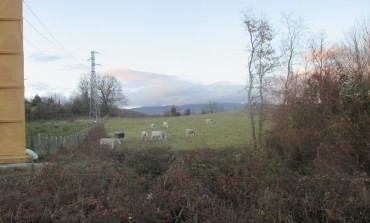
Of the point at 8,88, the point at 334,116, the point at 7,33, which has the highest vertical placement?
the point at 7,33

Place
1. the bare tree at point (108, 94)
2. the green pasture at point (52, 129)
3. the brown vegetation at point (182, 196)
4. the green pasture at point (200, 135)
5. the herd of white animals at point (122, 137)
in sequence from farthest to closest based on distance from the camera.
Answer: the bare tree at point (108, 94), the green pasture at point (52, 129), the herd of white animals at point (122, 137), the green pasture at point (200, 135), the brown vegetation at point (182, 196)

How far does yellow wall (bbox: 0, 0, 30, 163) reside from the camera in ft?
60.1

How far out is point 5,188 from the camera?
9875 millimetres

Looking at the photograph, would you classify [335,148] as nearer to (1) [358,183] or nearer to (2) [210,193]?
(1) [358,183]

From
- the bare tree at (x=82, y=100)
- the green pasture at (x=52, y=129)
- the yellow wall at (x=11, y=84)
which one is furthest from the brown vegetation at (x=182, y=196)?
the bare tree at (x=82, y=100)

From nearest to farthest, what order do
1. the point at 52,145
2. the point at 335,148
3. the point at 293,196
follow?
1. the point at 293,196
2. the point at 335,148
3. the point at 52,145

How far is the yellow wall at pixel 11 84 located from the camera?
18328 mm

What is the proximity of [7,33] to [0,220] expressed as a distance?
1157 centimetres

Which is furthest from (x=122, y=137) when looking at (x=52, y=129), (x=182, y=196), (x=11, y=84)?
(x=182, y=196)

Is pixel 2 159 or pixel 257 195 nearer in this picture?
pixel 257 195

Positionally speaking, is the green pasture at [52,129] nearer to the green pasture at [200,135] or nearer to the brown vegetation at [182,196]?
the green pasture at [200,135]

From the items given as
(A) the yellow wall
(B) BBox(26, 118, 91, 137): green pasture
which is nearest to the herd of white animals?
(A) the yellow wall

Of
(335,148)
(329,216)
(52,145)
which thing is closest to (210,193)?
(329,216)

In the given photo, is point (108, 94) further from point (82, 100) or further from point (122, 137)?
point (122, 137)
